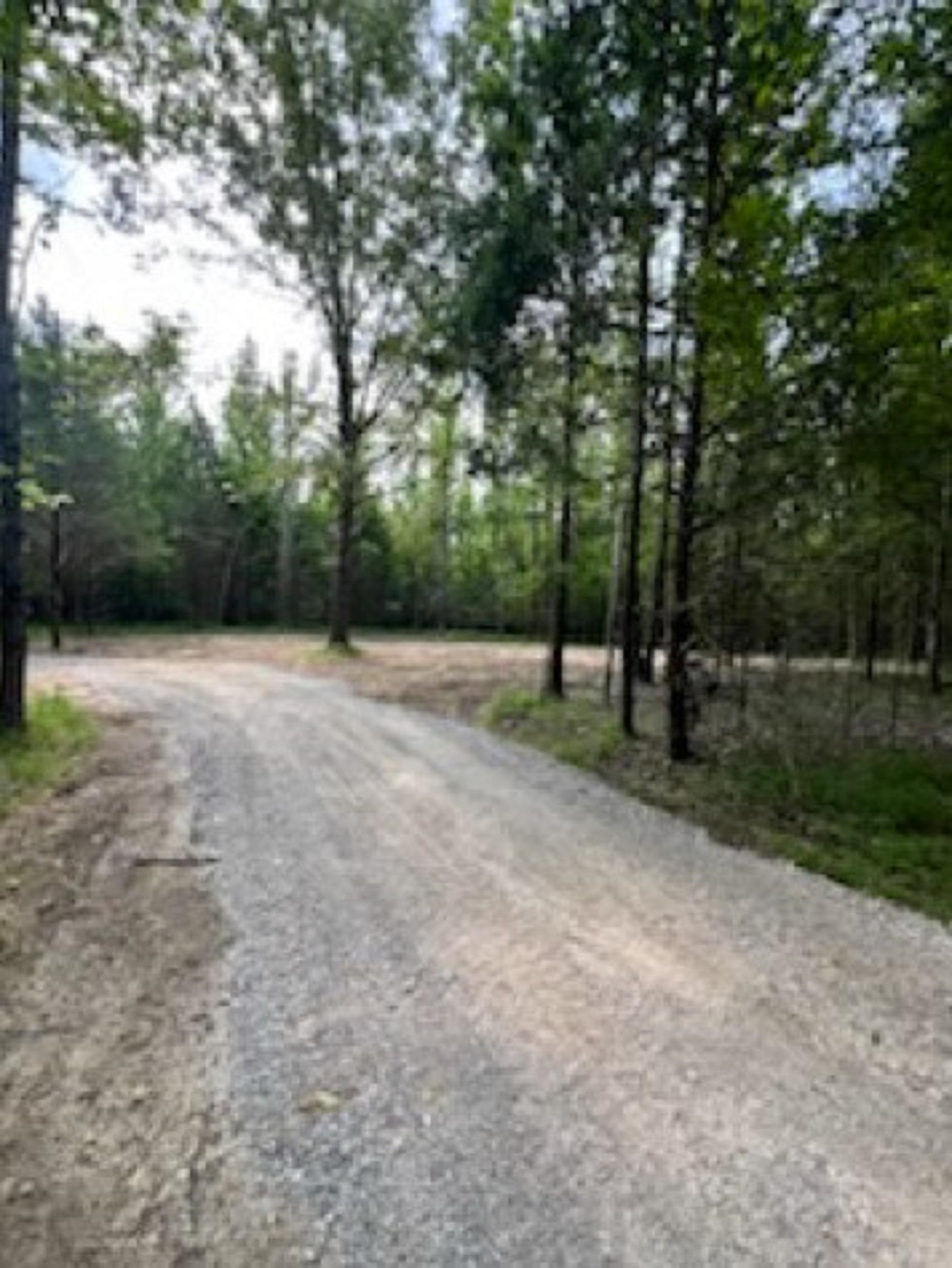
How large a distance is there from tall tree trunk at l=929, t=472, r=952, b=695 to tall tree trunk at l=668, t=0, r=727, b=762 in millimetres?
4897

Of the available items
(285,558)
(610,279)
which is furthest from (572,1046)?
(285,558)

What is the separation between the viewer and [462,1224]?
288 cm

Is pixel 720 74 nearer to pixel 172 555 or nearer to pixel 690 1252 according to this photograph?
pixel 690 1252

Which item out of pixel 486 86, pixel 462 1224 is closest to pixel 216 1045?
pixel 462 1224

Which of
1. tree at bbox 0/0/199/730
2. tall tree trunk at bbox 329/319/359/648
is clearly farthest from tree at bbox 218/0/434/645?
tree at bbox 0/0/199/730

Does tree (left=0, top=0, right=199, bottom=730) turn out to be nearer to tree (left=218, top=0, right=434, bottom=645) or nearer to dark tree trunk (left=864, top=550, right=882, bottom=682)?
tree (left=218, top=0, right=434, bottom=645)

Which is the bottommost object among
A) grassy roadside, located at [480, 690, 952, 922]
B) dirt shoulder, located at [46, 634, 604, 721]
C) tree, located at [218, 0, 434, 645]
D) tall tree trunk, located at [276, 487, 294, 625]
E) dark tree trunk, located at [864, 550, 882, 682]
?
grassy roadside, located at [480, 690, 952, 922]

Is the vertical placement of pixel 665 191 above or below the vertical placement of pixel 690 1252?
above

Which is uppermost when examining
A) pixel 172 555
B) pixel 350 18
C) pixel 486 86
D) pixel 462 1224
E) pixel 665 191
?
pixel 350 18

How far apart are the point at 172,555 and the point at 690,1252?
109 feet

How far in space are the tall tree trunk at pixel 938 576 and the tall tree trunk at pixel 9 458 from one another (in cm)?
1069

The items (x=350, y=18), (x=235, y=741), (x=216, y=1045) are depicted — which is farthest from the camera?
(x=350, y=18)

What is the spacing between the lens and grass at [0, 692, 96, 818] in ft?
26.3

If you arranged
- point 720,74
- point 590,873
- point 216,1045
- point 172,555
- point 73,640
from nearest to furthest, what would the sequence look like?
point 216,1045
point 590,873
point 720,74
point 73,640
point 172,555
